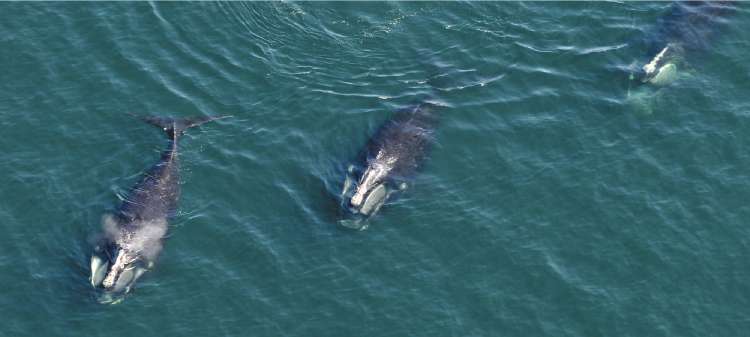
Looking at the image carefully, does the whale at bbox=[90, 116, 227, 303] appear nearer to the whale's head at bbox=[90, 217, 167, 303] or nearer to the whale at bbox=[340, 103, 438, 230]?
the whale's head at bbox=[90, 217, 167, 303]

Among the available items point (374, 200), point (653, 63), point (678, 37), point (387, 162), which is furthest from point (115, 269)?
point (678, 37)

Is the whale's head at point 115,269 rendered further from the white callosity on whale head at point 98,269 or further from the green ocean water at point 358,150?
the green ocean water at point 358,150

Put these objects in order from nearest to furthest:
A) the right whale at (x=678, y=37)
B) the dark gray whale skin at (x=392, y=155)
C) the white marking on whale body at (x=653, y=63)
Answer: the dark gray whale skin at (x=392, y=155) < the white marking on whale body at (x=653, y=63) < the right whale at (x=678, y=37)

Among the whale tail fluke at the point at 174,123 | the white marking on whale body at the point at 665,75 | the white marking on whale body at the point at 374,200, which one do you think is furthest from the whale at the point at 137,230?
the white marking on whale body at the point at 665,75

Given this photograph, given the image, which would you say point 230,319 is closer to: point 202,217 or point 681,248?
point 202,217

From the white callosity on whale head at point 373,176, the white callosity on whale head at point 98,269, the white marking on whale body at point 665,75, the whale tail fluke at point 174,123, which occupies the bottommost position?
the white callosity on whale head at point 98,269

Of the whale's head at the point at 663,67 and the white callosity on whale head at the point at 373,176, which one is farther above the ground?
the whale's head at the point at 663,67

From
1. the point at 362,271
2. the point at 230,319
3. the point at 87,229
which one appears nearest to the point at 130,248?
the point at 87,229

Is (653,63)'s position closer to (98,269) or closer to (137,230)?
(137,230)
